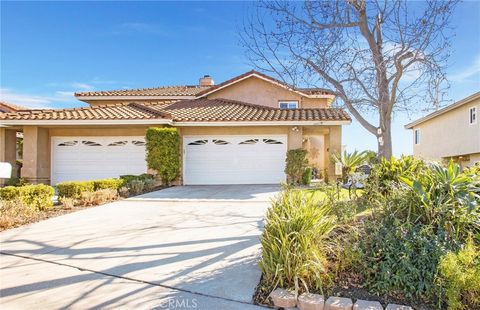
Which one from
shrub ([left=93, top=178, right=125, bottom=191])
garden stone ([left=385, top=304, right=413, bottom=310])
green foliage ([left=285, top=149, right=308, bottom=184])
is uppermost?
green foliage ([left=285, top=149, right=308, bottom=184])

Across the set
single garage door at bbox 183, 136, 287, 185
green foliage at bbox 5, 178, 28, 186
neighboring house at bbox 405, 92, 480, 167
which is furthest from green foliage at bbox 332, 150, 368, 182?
green foliage at bbox 5, 178, 28, 186

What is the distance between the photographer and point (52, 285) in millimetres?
4402

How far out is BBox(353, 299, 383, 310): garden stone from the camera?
12.1 ft

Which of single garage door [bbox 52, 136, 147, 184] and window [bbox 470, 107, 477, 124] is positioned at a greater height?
window [bbox 470, 107, 477, 124]

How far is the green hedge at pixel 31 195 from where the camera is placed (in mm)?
9086

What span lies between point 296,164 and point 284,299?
1249 centimetres

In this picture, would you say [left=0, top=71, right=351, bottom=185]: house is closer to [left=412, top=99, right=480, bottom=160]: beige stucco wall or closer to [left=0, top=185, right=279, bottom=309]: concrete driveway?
[left=0, top=185, right=279, bottom=309]: concrete driveway

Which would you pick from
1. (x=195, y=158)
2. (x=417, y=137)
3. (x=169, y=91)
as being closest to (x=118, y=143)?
(x=195, y=158)

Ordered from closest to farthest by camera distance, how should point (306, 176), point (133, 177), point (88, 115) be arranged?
point (133, 177)
point (306, 176)
point (88, 115)

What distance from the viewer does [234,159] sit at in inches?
677

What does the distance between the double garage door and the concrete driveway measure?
25.7 ft

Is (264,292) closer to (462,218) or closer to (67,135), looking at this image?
(462,218)

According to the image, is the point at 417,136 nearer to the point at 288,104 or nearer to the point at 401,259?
the point at 288,104

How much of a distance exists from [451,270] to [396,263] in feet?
2.10
